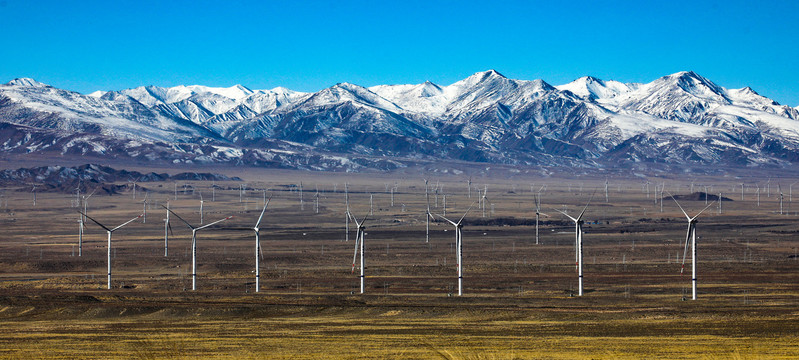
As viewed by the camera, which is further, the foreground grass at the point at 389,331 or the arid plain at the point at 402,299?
the arid plain at the point at 402,299

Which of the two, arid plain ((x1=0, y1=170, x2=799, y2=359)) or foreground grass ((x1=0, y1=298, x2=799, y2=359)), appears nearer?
foreground grass ((x1=0, y1=298, x2=799, y2=359))

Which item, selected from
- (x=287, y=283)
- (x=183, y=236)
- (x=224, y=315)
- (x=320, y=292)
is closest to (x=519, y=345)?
(x=224, y=315)

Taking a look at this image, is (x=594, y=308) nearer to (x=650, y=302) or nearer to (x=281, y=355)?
(x=650, y=302)

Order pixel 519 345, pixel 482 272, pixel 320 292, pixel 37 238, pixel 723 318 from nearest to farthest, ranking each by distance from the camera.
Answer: pixel 519 345
pixel 723 318
pixel 320 292
pixel 482 272
pixel 37 238

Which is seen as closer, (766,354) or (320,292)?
(766,354)

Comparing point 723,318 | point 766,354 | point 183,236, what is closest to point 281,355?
point 766,354

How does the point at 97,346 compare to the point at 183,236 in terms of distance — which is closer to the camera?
the point at 97,346

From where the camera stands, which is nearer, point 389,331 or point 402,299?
point 389,331

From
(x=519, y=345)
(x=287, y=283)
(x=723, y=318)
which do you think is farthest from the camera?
(x=287, y=283)

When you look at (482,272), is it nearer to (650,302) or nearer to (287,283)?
(287,283)
